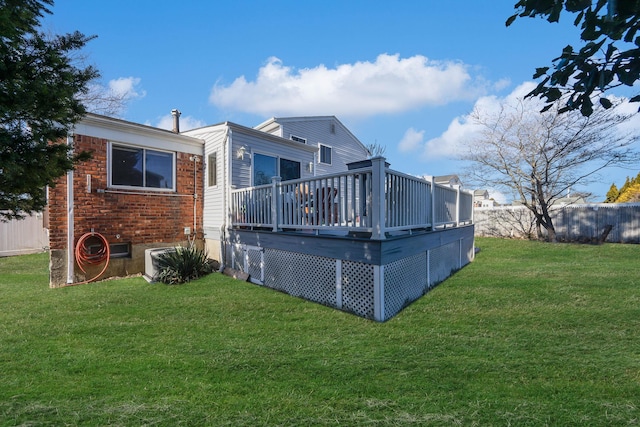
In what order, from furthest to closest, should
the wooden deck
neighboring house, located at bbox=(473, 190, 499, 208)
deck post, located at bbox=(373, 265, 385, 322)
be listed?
neighboring house, located at bbox=(473, 190, 499, 208), the wooden deck, deck post, located at bbox=(373, 265, 385, 322)

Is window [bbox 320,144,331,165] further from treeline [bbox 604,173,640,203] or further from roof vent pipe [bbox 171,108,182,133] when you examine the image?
treeline [bbox 604,173,640,203]

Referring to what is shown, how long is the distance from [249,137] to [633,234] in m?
15.2

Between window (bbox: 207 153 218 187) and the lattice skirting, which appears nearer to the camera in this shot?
the lattice skirting

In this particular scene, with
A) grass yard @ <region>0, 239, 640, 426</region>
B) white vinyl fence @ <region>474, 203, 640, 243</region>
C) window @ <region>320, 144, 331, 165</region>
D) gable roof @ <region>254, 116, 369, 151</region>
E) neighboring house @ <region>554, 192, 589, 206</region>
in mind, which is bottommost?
grass yard @ <region>0, 239, 640, 426</region>

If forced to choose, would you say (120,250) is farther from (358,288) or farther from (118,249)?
(358,288)

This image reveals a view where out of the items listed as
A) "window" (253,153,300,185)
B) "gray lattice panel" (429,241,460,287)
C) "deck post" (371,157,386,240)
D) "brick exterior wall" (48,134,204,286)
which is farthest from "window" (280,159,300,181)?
"deck post" (371,157,386,240)

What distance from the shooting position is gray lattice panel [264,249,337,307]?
16.5ft

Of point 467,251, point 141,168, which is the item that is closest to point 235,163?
point 141,168

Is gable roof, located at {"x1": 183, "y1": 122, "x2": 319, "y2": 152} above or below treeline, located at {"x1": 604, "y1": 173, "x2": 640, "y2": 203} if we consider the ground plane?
above

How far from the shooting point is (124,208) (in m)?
7.33

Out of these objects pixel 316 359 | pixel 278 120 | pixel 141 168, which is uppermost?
pixel 278 120

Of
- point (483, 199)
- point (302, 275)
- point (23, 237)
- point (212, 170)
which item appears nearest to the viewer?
point (302, 275)

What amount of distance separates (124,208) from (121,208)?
0.06 meters

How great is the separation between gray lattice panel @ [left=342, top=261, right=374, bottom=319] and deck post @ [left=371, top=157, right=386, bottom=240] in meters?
0.51
